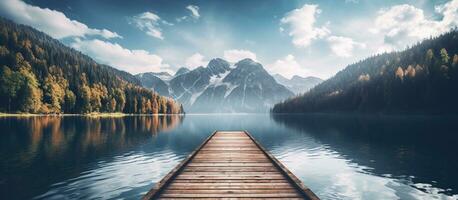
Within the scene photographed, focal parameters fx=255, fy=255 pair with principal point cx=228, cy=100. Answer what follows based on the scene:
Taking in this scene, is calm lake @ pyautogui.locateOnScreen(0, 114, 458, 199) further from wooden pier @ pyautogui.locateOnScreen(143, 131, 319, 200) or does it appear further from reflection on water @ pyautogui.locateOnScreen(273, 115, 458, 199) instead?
wooden pier @ pyautogui.locateOnScreen(143, 131, 319, 200)

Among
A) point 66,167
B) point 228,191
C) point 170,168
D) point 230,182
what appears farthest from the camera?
point 170,168

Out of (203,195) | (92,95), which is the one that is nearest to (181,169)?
(203,195)

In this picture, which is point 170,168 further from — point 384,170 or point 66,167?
point 384,170

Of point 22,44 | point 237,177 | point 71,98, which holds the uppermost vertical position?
point 22,44

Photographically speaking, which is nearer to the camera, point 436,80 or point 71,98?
point 436,80

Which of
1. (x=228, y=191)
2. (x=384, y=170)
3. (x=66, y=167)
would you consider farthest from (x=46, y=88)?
(x=384, y=170)

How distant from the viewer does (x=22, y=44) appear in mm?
183500

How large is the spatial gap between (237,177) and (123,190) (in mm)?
8498

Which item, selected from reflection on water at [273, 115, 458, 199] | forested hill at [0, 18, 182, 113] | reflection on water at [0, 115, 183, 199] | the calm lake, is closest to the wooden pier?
the calm lake

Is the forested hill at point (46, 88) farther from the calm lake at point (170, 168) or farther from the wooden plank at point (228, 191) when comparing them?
the wooden plank at point (228, 191)

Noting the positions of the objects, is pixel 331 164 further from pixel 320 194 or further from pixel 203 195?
pixel 203 195

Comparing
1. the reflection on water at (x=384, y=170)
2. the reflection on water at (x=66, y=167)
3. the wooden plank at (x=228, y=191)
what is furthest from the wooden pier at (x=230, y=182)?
the reflection on water at (x=66, y=167)

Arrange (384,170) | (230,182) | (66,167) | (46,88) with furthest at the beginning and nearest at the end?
(46,88), (384,170), (66,167), (230,182)

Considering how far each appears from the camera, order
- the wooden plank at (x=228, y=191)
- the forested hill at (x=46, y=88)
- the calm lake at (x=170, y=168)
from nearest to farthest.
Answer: the wooden plank at (x=228, y=191), the calm lake at (x=170, y=168), the forested hill at (x=46, y=88)
